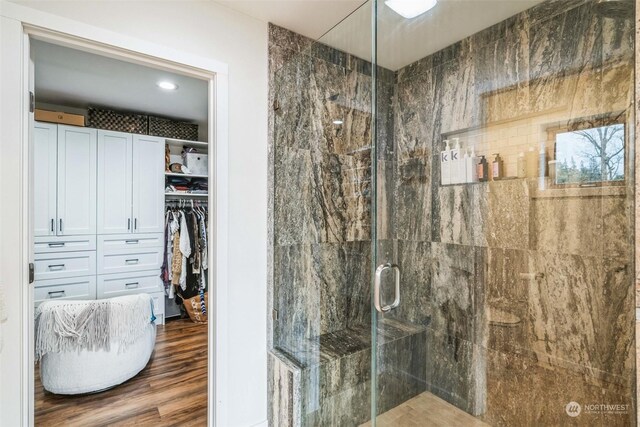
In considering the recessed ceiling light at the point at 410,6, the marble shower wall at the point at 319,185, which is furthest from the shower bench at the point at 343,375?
the recessed ceiling light at the point at 410,6

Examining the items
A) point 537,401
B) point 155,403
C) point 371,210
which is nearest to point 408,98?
point 371,210

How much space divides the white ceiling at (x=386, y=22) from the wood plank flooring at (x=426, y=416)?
2.31 meters

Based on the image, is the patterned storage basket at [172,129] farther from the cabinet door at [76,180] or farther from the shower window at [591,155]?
the shower window at [591,155]

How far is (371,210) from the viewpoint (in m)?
2.11

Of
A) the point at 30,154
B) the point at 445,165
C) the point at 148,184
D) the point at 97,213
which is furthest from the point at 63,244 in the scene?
the point at 445,165

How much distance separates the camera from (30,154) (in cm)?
133

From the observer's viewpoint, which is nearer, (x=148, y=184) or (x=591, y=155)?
(x=591, y=155)

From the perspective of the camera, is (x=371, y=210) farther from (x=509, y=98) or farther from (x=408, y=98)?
(x=509, y=98)

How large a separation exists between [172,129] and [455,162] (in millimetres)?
3337

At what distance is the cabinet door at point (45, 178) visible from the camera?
2.97 m

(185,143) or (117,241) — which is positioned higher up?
(185,143)

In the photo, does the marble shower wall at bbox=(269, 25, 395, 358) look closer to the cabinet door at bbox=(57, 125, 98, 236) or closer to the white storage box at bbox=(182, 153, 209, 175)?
the white storage box at bbox=(182, 153, 209, 175)

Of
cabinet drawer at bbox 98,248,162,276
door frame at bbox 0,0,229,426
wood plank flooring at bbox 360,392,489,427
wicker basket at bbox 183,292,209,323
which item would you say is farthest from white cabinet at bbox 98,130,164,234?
wood plank flooring at bbox 360,392,489,427

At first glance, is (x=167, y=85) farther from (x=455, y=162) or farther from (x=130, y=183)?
(x=455, y=162)
